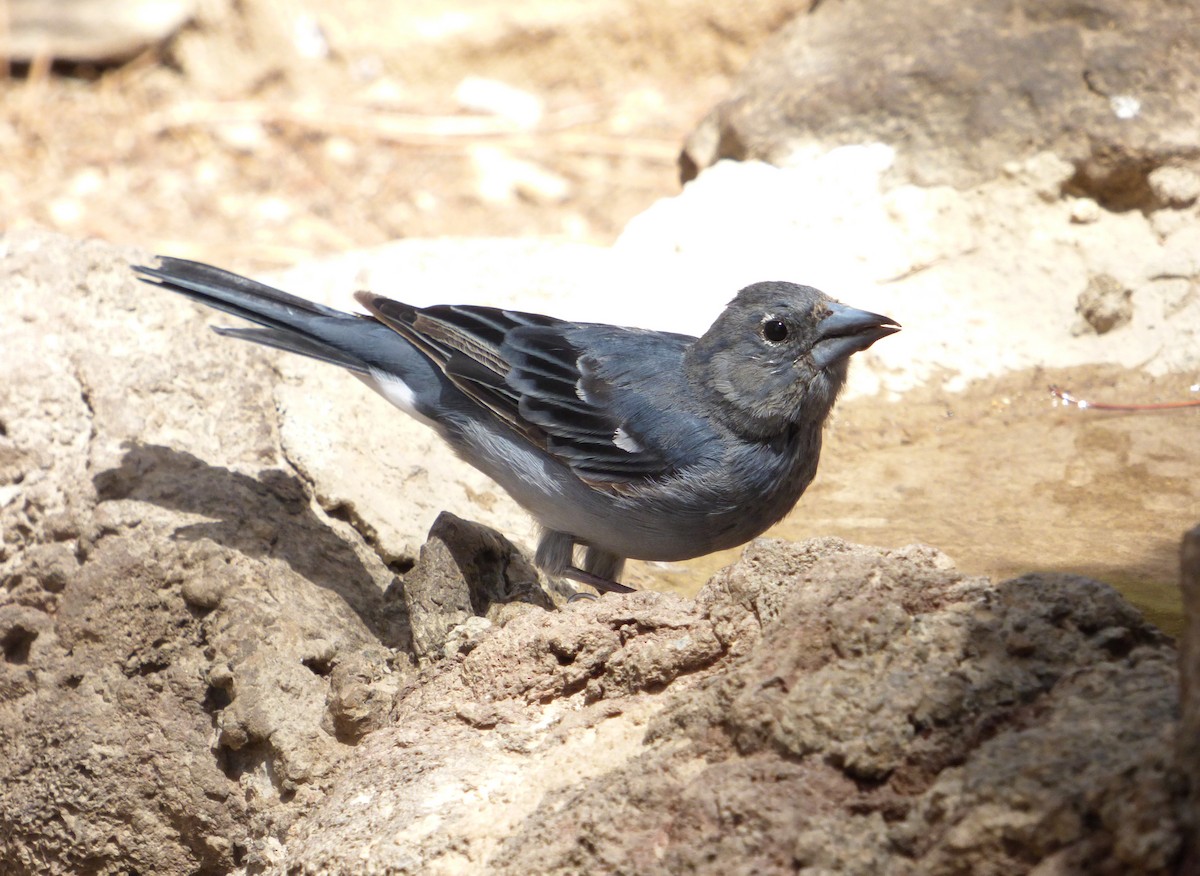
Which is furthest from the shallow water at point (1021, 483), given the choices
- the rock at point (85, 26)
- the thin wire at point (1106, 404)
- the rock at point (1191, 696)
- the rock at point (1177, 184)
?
the rock at point (85, 26)

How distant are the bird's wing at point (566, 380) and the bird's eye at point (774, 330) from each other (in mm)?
373

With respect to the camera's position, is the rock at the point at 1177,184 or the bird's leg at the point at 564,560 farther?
the rock at the point at 1177,184

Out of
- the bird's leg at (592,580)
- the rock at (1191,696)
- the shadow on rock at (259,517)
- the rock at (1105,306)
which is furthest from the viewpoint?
the rock at (1105,306)

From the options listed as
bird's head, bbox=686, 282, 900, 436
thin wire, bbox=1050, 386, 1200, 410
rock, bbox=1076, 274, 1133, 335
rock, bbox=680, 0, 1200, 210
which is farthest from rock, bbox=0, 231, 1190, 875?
rock, bbox=1076, 274, 1133, 335

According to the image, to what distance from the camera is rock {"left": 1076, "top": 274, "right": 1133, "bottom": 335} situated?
18.0 feet

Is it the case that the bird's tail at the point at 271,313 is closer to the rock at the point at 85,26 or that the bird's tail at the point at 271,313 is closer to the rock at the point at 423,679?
the rock at the point at 423,679

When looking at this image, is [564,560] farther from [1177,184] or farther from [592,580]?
[1177,184]

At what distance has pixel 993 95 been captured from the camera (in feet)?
19.6

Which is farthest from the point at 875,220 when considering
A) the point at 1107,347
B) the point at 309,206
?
the point at 309,206

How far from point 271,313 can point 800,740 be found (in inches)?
109

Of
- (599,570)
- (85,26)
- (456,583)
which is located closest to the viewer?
(456,583)

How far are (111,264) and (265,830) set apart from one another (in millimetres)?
2517

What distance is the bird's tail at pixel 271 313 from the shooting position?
4566 mm

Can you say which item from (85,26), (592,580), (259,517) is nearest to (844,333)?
(592,580)
